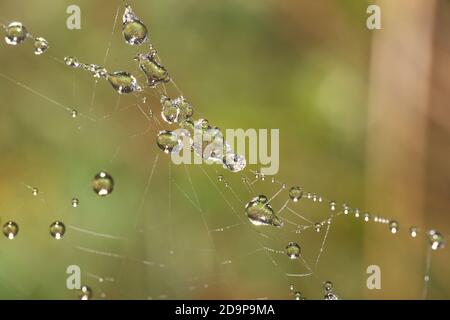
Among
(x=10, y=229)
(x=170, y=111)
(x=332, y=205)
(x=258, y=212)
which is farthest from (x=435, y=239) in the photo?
(x=10, y=229)

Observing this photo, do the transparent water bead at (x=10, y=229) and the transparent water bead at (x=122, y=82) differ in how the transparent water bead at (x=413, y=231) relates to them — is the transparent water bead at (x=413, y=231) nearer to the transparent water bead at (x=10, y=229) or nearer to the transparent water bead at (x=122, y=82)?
the transparent water bead at (x=122, y=82)

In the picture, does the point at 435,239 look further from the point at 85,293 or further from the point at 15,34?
the point at 15,34

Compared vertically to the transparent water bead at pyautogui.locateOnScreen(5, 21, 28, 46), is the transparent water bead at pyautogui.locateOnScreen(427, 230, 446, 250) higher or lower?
lower

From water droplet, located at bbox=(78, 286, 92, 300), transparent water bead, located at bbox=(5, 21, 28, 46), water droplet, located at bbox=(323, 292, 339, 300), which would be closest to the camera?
transparent water bead, located at bbox=(5, 21, 28, 46)

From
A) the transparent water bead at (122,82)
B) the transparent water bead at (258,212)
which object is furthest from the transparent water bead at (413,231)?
the transparent water bead at (122,82)

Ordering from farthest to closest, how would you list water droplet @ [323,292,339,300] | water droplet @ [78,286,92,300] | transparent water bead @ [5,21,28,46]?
water droplet @ [323,292,339,300]
water droplet @ [78,286,92,300]
transparent water bead @ [5,21,28,46]

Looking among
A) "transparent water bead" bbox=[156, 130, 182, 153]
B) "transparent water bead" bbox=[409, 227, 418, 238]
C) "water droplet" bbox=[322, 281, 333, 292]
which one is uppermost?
"transparent water bead" bbox=[156, 130, 182, 153]

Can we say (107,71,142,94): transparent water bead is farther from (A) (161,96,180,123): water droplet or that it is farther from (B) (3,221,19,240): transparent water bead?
(B) (3,221,19,240): transparent water bead

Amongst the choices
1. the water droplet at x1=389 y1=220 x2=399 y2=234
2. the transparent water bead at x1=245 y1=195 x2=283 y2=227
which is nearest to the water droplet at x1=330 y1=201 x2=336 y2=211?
the water droplet at x1=389 y1=220 x2=399 y2=234
